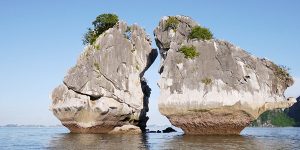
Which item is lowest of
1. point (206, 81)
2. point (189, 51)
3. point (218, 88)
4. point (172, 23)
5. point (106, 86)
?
point (218, 88)

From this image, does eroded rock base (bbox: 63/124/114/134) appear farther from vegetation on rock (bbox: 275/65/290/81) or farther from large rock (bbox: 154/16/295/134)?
vegetation on rock (bbox: 275/65/290/81)

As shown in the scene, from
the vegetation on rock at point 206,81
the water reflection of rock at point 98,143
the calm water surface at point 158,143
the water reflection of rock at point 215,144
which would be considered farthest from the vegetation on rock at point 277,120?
the water reflection of rock at point 98,143

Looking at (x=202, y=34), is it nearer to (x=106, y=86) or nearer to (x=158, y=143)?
(x=106, y=86)

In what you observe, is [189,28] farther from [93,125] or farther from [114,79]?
[93,125]

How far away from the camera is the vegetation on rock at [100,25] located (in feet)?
170

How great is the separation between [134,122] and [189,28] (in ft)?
49.0

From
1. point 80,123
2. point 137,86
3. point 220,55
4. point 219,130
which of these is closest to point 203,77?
point 220,55

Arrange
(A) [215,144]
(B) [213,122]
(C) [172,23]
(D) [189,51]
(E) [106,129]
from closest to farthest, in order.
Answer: (A) [215,144] → (B) [213,122] → (D) [189,51] → (C) [172,23] → (E) [106,129]

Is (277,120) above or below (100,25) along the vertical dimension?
below

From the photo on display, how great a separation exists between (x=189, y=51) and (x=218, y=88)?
5.00 m

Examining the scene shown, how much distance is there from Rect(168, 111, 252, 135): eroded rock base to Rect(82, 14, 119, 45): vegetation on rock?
18.7 meters

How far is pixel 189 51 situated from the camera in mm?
39375

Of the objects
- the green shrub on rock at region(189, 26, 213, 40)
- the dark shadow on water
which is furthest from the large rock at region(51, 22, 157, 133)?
the dark shadow on water

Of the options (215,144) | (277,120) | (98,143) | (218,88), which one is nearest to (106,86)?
(218,88)
